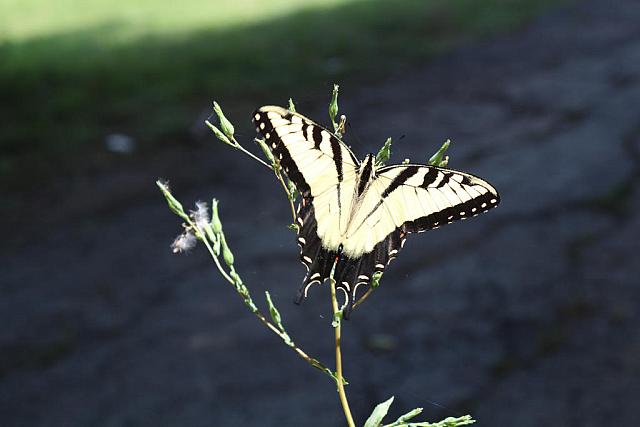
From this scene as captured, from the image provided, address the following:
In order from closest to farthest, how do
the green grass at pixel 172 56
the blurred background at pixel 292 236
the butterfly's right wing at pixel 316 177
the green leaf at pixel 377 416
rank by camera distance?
the green leaf at pixel 377 416
the butterfly's right wing at pixel 316 177
the blurred background at pixel 292 236
the green grass at pixel 172 56

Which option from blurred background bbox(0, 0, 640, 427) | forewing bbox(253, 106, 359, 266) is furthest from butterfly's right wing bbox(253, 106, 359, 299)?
blurred background bbox(0, 0, 640, 427)

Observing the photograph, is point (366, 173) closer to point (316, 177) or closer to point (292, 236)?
point (316, 177)

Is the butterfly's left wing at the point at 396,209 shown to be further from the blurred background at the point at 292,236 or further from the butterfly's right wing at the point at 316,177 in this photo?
the blurred background at the point at 292,236

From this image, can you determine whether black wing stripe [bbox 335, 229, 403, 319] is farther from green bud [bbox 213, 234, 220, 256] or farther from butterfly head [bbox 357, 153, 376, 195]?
green bud [bbox 213, 234, 220, 256]

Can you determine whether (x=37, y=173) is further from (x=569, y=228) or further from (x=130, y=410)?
(x=569, y=228)

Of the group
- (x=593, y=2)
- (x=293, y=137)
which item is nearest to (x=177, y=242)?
(x=293, y=137)

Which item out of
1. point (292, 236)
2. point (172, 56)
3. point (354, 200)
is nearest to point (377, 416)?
point (354, 200)

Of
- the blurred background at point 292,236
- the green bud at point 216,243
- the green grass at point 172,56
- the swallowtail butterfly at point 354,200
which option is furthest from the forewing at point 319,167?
the green grass at point 172,56
